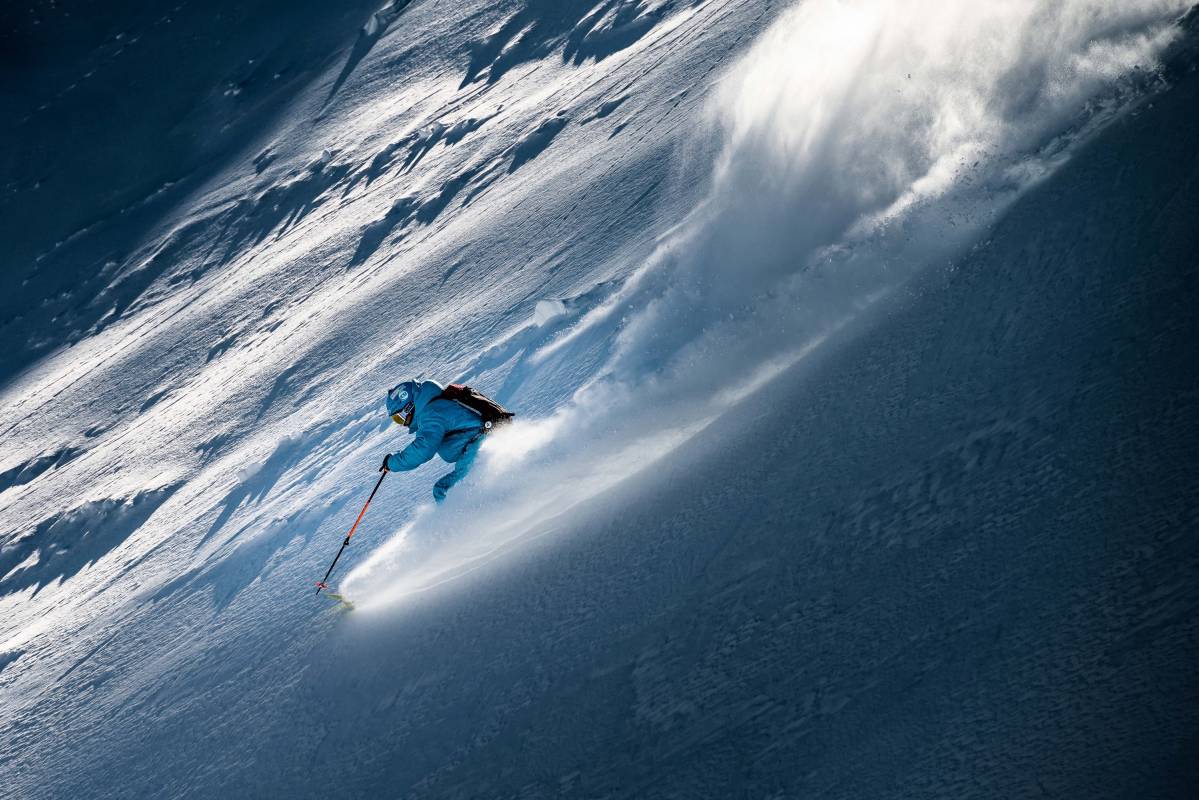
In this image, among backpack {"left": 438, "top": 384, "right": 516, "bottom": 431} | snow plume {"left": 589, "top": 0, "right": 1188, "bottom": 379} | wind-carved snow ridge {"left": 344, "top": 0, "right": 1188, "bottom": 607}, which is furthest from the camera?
backpack {"left": 438, "top": 384, "right": 516, "bottom": 431}

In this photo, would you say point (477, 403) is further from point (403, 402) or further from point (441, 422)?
point (403, 402)

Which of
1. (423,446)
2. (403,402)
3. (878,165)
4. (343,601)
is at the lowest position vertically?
(343,601)

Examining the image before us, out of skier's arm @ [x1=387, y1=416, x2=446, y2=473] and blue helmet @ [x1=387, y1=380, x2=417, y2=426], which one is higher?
blue helmet @ [x1=387, y1=380, x2=417, y2=426]

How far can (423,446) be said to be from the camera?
267 inches

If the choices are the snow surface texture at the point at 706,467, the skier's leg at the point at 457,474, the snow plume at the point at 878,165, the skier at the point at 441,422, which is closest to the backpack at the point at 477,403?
the skier at the point at 441,422

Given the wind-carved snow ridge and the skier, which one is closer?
the wind-carved snow ridge

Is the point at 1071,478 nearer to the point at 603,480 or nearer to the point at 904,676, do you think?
the point at 904,676

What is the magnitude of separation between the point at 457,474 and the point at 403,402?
0.69 m

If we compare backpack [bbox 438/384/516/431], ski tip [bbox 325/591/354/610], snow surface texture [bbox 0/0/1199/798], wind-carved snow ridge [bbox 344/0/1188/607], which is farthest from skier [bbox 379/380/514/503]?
ski tip [bbox 325/591/354/610]

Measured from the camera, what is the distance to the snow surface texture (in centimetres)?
396

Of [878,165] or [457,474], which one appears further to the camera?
[878,165]

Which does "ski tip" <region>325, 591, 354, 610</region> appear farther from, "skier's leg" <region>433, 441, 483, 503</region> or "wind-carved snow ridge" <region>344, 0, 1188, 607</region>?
"skier's leg" <region>433, 441, 483, 503</region>

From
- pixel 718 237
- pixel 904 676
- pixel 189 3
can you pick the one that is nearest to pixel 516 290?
pixel 718 237

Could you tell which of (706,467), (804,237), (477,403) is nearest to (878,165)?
(804,237)
